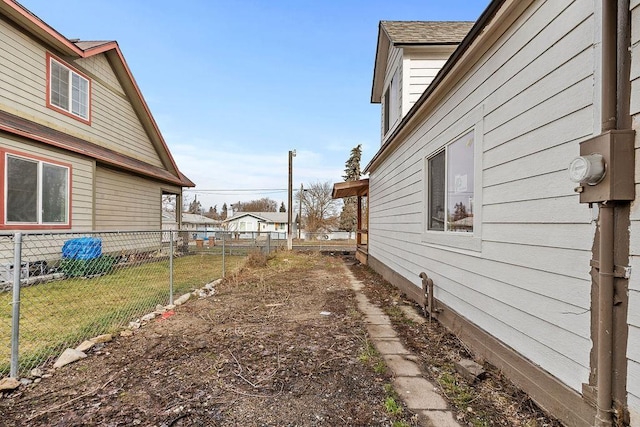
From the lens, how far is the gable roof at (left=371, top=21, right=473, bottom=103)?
6895 millimetres

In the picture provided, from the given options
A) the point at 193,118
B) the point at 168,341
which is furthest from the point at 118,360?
the point at 193,118

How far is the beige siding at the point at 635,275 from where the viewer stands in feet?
5.14

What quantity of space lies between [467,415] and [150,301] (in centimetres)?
501

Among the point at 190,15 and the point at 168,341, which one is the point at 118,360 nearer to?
the point at 168,341

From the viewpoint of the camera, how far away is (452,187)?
411 cm

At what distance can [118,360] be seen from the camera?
10.1 ft

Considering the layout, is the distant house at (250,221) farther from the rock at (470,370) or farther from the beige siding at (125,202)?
the rock at (470,370)

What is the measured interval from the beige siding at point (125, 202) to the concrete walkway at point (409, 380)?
8.41 meters

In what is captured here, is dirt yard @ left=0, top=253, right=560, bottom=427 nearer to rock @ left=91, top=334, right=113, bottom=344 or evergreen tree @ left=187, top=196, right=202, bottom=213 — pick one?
rock @ left=91, top=334, right=113, bottom=344

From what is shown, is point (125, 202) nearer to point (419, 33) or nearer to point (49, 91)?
point (49, 91)

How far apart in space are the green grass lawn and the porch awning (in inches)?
233

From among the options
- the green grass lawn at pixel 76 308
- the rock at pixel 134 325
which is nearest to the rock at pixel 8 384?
the green grass lawn at pixel 76 308

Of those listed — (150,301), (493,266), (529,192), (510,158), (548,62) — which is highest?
(548,62)

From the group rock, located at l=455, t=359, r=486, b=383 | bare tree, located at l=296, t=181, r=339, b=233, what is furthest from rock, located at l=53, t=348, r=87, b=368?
bare tree, located at l=296, t=181, r=339, b=233
